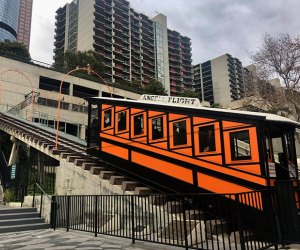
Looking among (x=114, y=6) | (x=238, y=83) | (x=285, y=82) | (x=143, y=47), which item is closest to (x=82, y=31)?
(x=114, y=6)

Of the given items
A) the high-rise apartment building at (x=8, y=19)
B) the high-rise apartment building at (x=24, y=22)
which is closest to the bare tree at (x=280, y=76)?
the high-rise apartment building at (x=8, y=19)

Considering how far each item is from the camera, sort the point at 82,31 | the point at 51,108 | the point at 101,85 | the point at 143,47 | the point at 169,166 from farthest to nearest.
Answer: the point at 143,47 → the point at 82,31 → the point at 101,85 → the point at 51,108 → the point at 169,166

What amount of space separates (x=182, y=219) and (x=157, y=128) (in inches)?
140

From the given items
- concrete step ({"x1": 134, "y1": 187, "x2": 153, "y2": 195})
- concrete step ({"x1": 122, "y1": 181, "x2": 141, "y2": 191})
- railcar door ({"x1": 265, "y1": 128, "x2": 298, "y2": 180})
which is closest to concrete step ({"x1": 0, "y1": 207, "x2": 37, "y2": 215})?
concrete step ({"x1": 122, "y1": 181, "x2": 141, "y2": 191})

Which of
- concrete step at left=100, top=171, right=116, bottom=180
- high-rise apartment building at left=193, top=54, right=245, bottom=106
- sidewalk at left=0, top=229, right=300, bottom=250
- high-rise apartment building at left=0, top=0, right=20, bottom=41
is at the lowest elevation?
sidewalk at left=0, top=229, right=300, bottom=250

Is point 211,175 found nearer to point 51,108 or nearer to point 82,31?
point 51,108

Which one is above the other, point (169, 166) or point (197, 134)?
point (197, 134)

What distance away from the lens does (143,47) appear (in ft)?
332

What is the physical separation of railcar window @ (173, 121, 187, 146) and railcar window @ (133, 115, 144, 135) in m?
1.69

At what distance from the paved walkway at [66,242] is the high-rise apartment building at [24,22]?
17517 cm

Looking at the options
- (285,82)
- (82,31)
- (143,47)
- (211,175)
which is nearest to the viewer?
(211,175)

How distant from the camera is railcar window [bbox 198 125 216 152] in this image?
9.45 metres

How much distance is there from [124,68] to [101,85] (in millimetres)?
33581

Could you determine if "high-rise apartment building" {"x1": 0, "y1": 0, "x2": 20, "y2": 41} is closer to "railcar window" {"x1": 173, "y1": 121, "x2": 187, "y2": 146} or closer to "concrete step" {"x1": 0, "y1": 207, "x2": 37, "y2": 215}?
"concrete step" {"x1": 0, "y1": 207, "x2": 37, "y2": 215}
